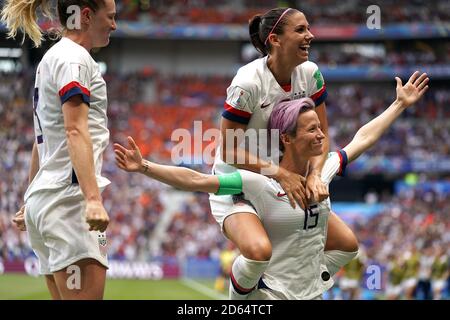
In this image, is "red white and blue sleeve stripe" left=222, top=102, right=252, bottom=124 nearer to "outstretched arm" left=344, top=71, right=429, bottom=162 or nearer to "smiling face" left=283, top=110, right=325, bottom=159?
"smiling face" left=283, top=110, right=325, bottom=159

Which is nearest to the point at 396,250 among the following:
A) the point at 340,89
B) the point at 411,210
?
the point at 411,210

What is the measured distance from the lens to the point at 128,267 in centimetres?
2627

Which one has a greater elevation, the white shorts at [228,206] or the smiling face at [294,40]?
the smiling face at [294,40]

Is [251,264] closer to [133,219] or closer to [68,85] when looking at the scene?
[68,85]

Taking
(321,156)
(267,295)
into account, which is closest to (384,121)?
(321,156)

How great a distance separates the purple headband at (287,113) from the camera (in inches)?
189

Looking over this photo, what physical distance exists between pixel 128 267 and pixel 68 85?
22811 mm

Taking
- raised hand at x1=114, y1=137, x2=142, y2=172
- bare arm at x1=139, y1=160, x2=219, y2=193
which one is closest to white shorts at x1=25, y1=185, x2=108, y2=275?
raised hand at x1=114, y1=137, x2=142, y2=172

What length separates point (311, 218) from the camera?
4.85 meters

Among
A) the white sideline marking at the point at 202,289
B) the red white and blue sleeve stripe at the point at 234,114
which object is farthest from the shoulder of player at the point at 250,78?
the white sideline marking at the point at 202,289

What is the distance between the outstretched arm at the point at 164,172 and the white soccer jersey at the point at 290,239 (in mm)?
374

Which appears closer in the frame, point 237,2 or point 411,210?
point 411,210

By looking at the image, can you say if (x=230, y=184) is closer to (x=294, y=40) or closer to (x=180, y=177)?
(x=180, y=177)

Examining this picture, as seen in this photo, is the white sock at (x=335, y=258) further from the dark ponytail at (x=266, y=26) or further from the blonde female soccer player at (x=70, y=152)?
the blonde female soccer player at (x=70, y=152)
